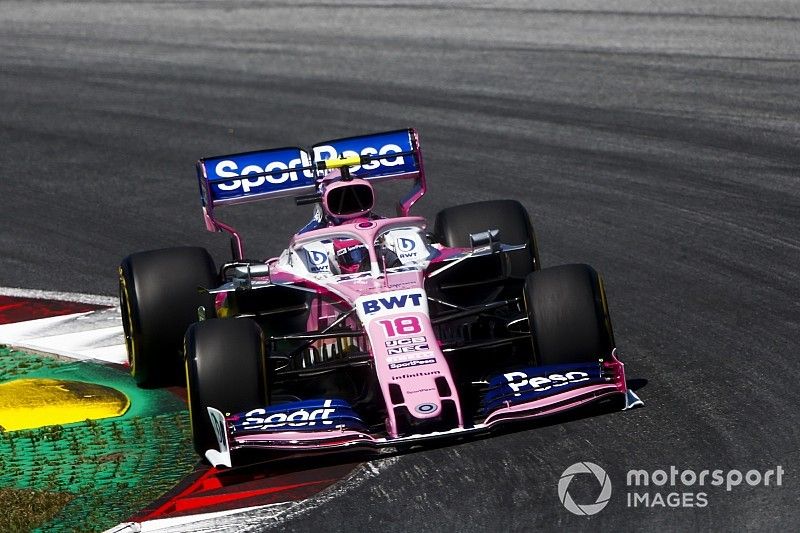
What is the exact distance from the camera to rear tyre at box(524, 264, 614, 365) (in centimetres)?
856

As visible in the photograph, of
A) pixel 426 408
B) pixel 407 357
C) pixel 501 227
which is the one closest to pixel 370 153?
pixel 501 227

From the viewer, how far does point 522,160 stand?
52.4 ft

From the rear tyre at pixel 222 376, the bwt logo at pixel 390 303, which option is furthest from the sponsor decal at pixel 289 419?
the bwt logo at pixel 390 303

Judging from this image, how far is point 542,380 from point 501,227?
8.00ft

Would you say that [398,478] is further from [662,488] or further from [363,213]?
[363,213]

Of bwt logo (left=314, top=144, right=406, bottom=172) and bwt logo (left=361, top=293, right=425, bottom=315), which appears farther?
bwt logo (left=314, top=144, right=406, bottom=172)

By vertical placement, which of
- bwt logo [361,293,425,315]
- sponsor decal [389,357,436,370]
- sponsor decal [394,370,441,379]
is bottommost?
sponsor decal [394,370,441,379]

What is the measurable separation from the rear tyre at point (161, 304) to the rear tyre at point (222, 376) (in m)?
1.42

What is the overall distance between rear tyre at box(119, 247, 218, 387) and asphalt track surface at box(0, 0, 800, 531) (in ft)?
7.43

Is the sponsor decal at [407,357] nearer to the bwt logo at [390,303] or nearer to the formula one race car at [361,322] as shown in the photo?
the formula one race car at [361,322]

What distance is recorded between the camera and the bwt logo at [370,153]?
10.8 meters

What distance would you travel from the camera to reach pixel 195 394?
8.18 metres

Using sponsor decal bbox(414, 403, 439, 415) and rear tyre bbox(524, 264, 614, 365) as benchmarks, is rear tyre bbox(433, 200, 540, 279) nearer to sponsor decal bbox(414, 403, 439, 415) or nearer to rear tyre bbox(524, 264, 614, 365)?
rear tyre bbox(524, 264, 614, 365)

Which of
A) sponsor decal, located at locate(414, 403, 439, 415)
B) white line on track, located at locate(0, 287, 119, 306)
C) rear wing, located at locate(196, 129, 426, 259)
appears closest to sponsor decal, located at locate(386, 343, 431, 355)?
sponsor decal, located at locate(414, 403, 439, 415)
